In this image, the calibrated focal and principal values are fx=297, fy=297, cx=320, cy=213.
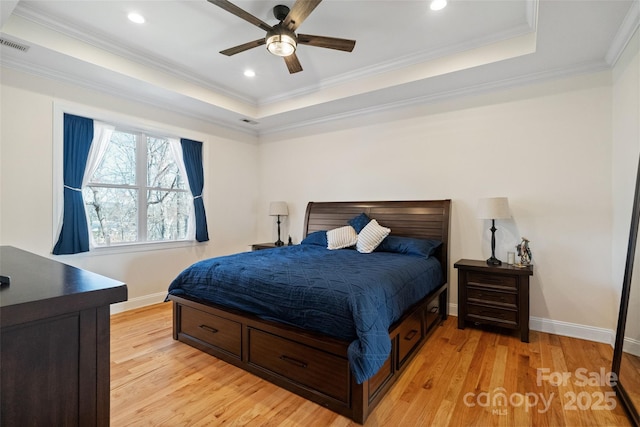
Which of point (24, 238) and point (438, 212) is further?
point (438, 212)

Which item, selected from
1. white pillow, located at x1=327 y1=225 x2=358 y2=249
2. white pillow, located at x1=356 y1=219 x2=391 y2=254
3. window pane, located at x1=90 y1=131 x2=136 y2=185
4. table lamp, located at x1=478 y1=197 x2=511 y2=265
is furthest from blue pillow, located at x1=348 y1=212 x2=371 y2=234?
window pane, located at x1=90 y1=131 x2=136 y2=185

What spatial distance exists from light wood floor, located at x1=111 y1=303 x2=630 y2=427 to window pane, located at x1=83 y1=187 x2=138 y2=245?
141 cm

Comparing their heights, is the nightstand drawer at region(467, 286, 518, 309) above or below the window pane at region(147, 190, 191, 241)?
below

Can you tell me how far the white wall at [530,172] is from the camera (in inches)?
115

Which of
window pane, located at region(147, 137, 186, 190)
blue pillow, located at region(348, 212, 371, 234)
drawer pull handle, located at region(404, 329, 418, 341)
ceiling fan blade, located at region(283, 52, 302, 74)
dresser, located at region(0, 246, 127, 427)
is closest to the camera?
dresser, located at region(0, 246, 127, 427)

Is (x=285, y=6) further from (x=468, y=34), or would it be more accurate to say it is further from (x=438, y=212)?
(x=438, y=212)

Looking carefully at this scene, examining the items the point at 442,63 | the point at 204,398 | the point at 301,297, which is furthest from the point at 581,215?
the point at 204,398

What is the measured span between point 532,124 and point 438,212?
4.42ft

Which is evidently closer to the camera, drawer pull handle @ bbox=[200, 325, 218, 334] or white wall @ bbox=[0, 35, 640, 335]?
drawer pull handle @ bbox=[200, 325, 218, 334]

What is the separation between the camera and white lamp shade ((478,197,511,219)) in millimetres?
3045

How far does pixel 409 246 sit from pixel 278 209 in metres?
2.29

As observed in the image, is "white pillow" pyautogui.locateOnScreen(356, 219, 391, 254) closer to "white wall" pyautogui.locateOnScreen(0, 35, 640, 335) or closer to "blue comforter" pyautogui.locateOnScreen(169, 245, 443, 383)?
"blue comforter" pyautogui.locateOnScreen(169, 245, 443, 383)

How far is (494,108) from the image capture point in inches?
135

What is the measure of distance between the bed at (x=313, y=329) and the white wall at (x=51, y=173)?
140cm
